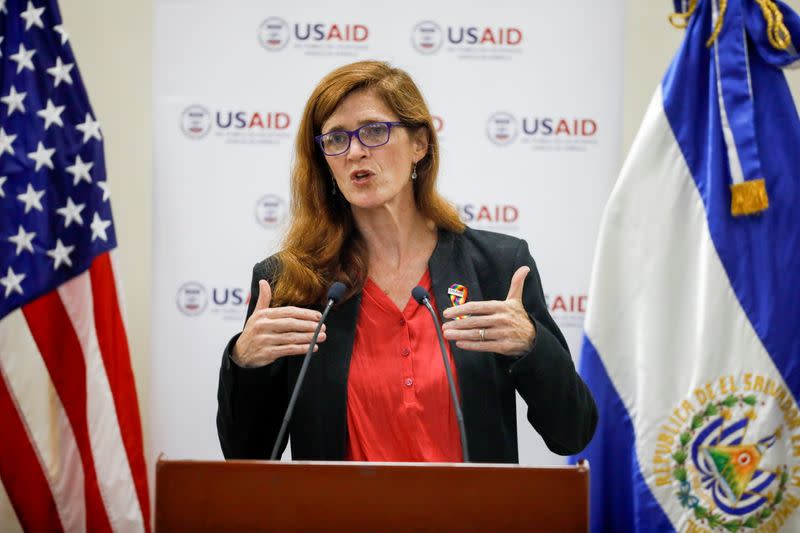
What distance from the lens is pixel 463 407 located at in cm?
176

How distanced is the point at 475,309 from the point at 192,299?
1.81 m

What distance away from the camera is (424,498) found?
1.14 m

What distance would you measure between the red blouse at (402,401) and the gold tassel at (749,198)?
1.11 m

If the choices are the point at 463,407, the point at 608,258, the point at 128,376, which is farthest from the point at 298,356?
the point at 608,258

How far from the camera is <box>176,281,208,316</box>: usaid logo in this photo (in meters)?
3.07

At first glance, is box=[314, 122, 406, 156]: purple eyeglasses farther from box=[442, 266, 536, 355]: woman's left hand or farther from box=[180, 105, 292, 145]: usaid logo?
box=[180, 105, 292, 145]: usaid logo

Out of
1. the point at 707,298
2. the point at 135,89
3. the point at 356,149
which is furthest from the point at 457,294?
the point at 135,89

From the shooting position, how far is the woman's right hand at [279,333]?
1571 millimetres

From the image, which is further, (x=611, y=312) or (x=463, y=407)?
(x=611, y=312)

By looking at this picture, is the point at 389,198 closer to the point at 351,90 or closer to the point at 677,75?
the point at 351,90

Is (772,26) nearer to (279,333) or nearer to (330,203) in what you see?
(330,203)

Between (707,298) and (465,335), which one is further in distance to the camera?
(707,298)

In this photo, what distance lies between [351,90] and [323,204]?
301 millimetres

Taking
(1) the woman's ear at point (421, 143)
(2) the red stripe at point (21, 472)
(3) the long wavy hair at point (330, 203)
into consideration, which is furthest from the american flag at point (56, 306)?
(1) the woman's ear at point (421, 143)
